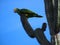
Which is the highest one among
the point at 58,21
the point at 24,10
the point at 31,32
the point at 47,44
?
the point at 24,10

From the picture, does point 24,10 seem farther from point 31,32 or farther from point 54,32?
point 54,32

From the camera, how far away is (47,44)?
2582mm

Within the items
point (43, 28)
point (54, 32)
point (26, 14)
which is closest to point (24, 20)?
point (26, 14)

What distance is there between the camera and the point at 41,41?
261cm

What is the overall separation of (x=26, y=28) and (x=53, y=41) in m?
0.48

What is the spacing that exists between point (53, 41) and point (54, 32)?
0.14 metres

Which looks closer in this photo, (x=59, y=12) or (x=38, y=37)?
(x=59, y=12)

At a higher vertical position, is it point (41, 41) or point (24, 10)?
point (24, 10)

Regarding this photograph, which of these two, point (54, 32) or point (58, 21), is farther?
point (54, 32)

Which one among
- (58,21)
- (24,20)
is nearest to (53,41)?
(58,21)

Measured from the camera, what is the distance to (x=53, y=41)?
2.62m

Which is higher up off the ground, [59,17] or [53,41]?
[59,17]

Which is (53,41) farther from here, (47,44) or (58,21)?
(58,21)

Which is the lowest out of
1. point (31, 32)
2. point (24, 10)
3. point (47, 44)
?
point (47, 44)
